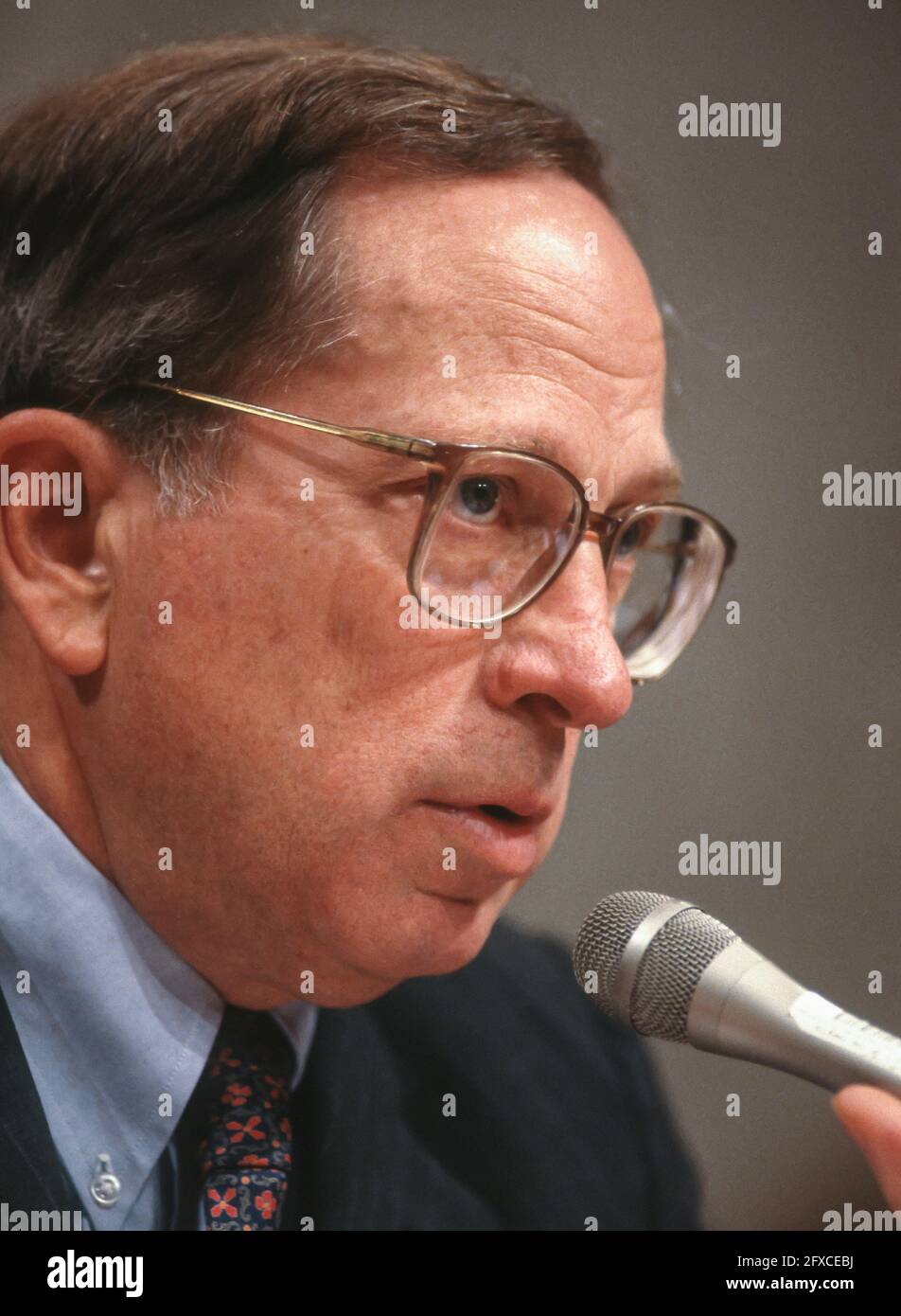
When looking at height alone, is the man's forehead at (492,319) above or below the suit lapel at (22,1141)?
above

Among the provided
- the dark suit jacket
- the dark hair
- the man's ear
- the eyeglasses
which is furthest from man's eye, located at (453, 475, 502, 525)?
the dark suit jacket

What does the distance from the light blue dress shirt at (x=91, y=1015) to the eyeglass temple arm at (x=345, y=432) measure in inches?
14.7

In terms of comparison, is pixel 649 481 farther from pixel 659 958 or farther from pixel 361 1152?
pixel 361 1152

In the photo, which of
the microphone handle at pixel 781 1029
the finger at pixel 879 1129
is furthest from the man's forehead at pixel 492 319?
the finger at pixel 879 1129

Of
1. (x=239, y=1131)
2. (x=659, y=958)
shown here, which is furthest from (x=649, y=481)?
(x=239, y=1131)

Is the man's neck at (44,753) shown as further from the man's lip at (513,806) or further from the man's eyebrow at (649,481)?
the man's eyebrow at (649,481)

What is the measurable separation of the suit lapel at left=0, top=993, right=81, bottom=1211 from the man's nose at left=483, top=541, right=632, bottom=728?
0.50 metres

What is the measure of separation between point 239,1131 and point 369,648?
46 centimetres

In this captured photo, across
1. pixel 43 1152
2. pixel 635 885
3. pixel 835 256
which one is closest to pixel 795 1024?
pixel 635 885

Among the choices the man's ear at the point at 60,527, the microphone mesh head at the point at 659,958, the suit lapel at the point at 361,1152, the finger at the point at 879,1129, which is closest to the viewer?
the finger at the point at 879,1129

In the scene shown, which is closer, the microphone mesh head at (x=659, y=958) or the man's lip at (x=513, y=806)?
the microphone mesh head at (x=659, y=958)

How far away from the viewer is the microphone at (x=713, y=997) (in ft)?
3.19

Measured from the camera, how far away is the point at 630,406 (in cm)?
126
